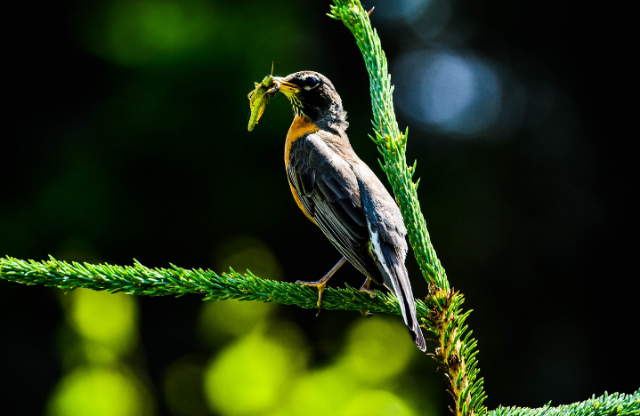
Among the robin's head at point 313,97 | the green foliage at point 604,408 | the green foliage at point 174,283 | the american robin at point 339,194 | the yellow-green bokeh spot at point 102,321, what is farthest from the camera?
the robin's head at point 313,97

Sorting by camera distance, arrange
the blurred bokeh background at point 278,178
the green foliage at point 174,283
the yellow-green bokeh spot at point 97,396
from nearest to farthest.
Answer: the green foliage at point 174,283, the yellow-green bokeh spot at point 97,396, the blurred bokeh background at point 278,178

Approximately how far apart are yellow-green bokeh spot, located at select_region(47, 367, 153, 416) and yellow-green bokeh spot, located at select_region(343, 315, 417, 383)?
42.7 inches

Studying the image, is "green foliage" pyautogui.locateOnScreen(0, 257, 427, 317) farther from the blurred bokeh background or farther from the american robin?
the blurred bokeh background

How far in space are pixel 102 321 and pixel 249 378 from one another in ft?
3.02

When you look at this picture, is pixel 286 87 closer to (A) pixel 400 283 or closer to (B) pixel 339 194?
(B) pixel 339 194

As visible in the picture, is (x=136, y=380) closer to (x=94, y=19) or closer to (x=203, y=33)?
(x=203, y=33)

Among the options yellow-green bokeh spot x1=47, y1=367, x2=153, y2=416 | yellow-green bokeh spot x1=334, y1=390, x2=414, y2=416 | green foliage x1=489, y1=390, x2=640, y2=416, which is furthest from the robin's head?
green foliage x1=489, y1=390, x2=640, y2=416

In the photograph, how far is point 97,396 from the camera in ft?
9.65

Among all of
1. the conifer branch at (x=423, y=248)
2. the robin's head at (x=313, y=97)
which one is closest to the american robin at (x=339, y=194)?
the robin's head at (x=313, y=97)

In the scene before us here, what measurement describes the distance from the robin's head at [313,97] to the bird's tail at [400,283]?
4.58ft

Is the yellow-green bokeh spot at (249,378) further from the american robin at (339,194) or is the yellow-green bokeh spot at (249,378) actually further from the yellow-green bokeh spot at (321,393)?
A: the american robin at (339,194)

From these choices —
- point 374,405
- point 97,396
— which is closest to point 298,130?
point 374,405

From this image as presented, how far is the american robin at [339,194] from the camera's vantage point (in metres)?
2.52

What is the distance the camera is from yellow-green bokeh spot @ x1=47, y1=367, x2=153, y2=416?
115 inches
